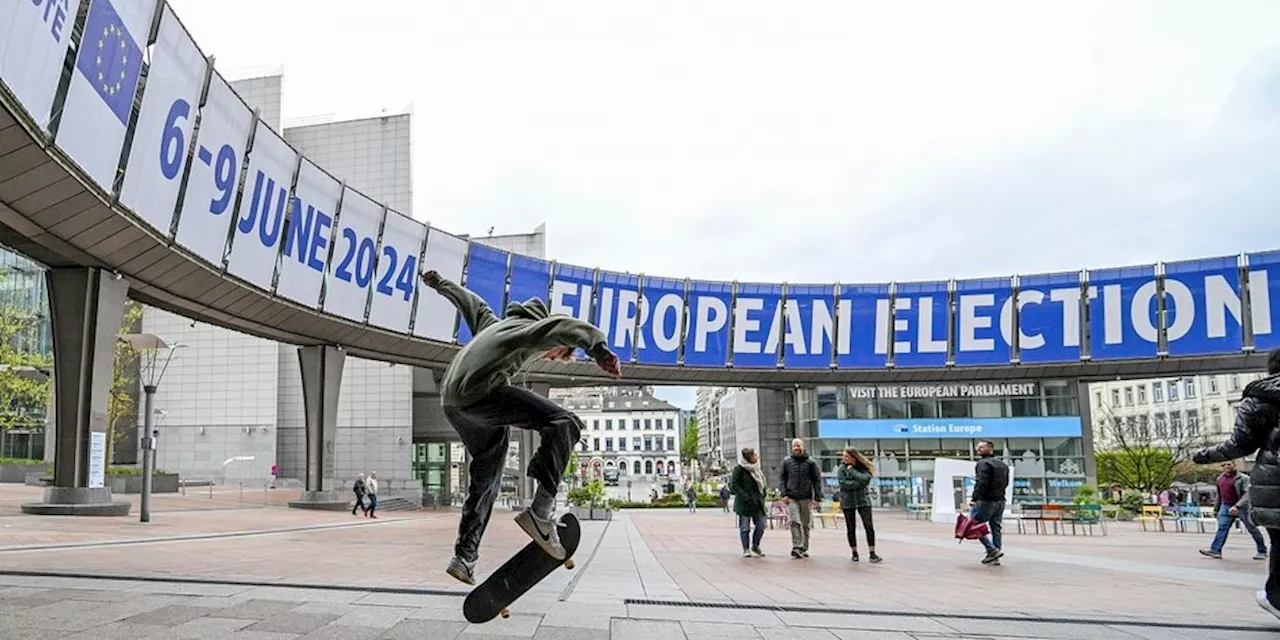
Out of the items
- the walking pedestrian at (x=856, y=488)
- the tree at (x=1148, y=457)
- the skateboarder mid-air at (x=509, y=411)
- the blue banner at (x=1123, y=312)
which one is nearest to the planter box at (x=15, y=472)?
the walking pedestrian at (x=856, y=488)

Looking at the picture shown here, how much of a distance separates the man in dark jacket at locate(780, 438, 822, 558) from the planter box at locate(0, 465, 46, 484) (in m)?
37.1

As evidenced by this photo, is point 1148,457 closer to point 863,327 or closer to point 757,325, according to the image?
point 863,327

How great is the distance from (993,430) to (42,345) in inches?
2169

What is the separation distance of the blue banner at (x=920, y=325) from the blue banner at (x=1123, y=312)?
19.5ft

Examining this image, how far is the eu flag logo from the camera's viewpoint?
12.8 m

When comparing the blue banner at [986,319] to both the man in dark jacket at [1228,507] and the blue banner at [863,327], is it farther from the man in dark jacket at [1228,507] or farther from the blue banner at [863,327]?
the man in dark jacket at [1228,507]

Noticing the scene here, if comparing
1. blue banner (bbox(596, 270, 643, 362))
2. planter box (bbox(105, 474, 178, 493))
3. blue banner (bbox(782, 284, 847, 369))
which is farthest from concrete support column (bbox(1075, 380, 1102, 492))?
planter box (bbox(105, 474, 178, 493))

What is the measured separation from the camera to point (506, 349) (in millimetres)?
4434

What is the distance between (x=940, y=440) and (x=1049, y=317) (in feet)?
25.4

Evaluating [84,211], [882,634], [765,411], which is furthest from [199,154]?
[765,411]

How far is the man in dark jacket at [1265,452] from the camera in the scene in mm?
5164

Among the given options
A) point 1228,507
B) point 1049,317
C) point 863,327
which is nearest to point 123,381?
point 863,327

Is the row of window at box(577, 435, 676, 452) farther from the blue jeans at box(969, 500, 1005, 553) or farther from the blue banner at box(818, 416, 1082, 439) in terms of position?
the blue jeans at box(969, 500, 1005, 553)

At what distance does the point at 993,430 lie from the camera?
37219mm
